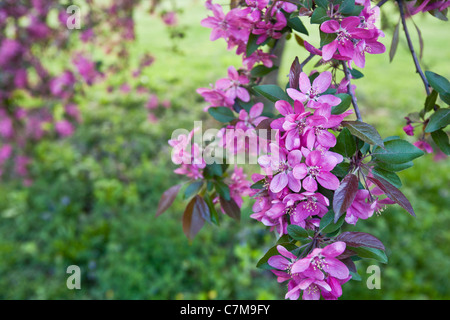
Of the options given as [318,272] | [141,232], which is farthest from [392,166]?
[141,232]

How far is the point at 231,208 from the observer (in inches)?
37.4

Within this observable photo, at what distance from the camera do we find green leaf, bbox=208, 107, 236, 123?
88 cm

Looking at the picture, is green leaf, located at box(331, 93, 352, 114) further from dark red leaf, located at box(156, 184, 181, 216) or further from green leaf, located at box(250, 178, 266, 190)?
dark red leaf, located at box(156, 184, 181, 216)

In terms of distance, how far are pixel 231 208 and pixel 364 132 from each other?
0.44 metres

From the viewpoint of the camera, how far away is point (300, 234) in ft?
2.08

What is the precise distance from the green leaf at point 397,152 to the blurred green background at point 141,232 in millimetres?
735

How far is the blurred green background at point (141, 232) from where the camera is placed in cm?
201

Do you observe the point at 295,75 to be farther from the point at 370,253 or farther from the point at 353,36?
the point at 370,253

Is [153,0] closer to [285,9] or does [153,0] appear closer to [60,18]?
[60,18]

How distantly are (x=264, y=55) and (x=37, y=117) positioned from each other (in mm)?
2390

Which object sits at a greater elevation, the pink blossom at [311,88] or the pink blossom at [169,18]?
the pink blossom at [169,18]

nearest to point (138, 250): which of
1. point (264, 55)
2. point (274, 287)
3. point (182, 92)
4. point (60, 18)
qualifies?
point (274, 287)

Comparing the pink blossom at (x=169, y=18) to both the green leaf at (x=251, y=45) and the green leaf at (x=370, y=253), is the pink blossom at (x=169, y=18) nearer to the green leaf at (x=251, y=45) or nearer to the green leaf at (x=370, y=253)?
the green leaf at (x=251, y=45)

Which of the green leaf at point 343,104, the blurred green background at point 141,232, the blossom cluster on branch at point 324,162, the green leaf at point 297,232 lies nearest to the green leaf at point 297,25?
the blossom cluster on branch at point 324,162
